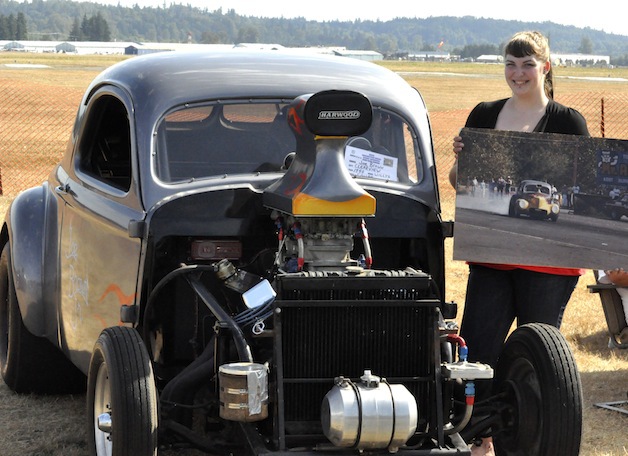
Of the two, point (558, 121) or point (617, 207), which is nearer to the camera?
point (617, 207)

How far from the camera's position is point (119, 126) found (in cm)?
600

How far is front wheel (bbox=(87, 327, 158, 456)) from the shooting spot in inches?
152

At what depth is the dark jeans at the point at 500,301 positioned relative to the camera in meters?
5.04

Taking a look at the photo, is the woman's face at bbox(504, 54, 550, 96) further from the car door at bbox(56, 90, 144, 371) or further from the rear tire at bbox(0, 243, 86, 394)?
the rear tire at bbox(0, 243, 86, 394)

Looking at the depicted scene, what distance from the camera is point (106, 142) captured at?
6.04 m

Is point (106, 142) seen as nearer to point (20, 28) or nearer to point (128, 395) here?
point (128, 395)

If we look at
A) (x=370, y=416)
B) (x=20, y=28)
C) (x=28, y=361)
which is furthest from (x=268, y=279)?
(x=20, y=28)

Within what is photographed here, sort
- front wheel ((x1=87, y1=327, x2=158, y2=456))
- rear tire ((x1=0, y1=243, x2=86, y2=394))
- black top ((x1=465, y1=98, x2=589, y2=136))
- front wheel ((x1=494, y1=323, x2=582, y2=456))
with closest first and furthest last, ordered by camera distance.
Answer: front wheel ((x1=87, y1=327, x2=158, y2=456)) → front wheel ((x1=494, y1=323, x2=582, y2=456)) → black top ((x1=465, y1=98, x2=589, y2=136)) → rear tire ((x1=0, y1=243, x2=86, y2=394))

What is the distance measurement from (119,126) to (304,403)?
256cm

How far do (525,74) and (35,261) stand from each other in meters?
2.72

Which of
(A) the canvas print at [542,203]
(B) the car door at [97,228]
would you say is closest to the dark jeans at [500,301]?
(A) the canvas print at [542,203]

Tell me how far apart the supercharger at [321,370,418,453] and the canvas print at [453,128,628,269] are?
137 cm

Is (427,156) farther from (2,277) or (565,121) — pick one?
(2,277)

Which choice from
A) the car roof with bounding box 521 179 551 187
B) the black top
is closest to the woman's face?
the black top
